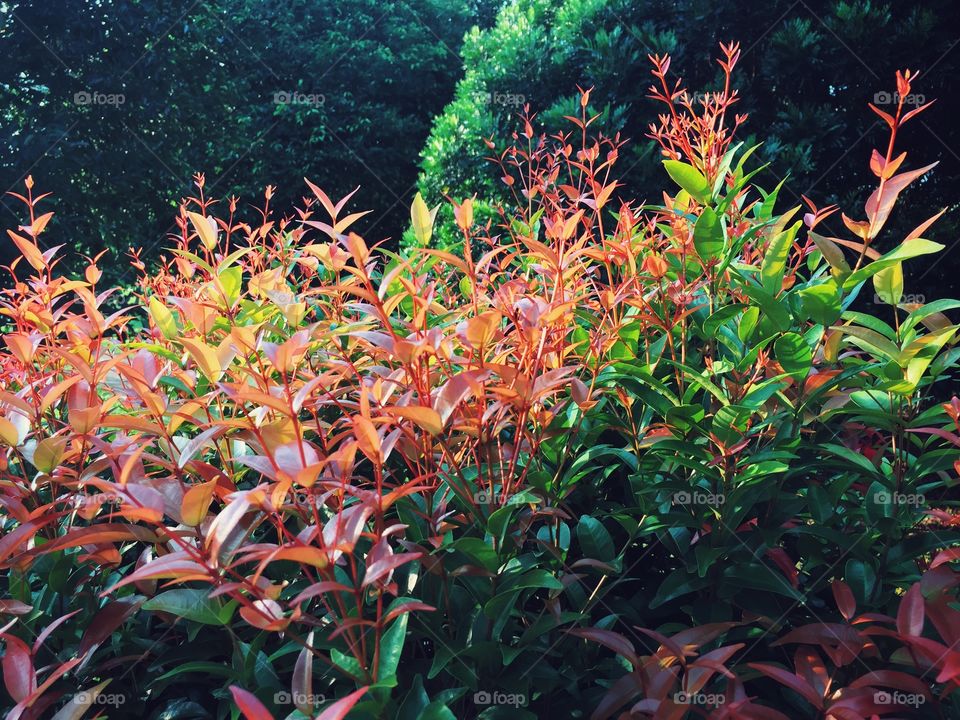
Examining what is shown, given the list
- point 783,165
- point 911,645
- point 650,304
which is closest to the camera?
point 911,645

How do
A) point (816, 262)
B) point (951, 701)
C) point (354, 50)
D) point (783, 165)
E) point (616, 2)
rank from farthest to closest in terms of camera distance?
point (354, 50) → point (616, 2) → point (783, 165) → point (816, 262) → point (951, 701)

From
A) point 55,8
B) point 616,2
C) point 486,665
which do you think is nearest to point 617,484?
point 486,665

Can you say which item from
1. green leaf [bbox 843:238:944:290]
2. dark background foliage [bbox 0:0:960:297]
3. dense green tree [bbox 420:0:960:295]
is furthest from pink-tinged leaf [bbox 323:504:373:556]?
dense green tree [bbox 420:0:960:295]

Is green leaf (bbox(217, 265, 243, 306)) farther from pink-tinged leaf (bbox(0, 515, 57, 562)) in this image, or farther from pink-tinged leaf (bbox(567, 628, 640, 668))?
pink-tinged leaf (bbox(567, 628, 640, 668))

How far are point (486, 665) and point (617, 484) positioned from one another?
2.00 feet

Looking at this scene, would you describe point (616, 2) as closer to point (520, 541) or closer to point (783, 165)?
point (783, 165)

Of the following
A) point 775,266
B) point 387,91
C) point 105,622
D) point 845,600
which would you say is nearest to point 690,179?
point 775,266

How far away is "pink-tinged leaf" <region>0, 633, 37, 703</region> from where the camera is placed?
1197mm

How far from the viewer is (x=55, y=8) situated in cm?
917

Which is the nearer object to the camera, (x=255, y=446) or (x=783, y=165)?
(x=255, y=446)

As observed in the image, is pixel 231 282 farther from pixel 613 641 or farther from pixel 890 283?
pixel 890 283

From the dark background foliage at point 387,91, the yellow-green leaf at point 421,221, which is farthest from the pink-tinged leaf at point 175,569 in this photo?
the dark background foliage at point 387,91

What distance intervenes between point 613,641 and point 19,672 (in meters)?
0.92

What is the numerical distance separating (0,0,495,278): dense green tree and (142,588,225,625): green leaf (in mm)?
7296
